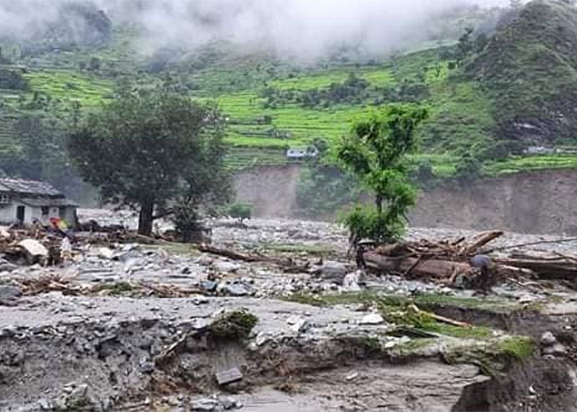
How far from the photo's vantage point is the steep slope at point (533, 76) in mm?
107625

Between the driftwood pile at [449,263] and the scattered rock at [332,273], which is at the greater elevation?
the driftwood pile at [449,263]

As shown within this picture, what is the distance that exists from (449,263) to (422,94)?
9233 centimetres

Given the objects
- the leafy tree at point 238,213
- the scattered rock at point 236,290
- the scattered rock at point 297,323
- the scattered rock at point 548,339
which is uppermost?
the scattered rock at point 297,323

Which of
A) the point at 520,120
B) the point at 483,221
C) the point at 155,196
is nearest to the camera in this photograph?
the point at 155,196

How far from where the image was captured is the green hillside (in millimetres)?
104750

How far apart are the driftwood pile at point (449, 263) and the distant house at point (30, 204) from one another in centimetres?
2839

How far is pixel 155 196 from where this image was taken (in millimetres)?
47469

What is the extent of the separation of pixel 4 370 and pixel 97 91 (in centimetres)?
12622

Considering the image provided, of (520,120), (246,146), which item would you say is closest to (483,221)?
(520,120)

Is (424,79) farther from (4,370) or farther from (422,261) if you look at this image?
(4,370)

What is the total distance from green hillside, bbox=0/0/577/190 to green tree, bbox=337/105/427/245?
158 feet

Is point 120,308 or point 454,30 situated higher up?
point 454,30

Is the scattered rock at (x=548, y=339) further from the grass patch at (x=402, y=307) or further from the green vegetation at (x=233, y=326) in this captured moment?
the green vegetation at (x=233, y=326)

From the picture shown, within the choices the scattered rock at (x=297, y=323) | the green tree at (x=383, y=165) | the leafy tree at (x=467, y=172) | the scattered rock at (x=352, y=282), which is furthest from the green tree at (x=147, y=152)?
the leafy tree at (x=467, y=172)
